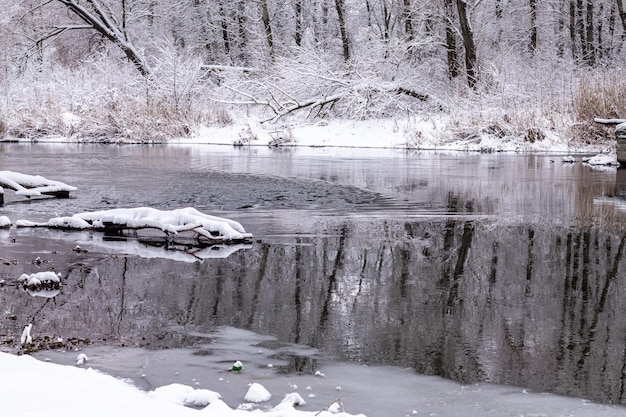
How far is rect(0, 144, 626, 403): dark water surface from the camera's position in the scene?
5.96 metres

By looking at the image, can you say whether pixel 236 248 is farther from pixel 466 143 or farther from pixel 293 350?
pixel 466 143

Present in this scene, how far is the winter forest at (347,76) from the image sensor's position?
31.9 metres

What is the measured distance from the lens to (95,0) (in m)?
43.7

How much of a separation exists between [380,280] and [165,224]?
3159 mm

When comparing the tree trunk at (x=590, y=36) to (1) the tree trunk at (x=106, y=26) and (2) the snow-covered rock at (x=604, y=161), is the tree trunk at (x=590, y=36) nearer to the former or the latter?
(2) the snow-covered rock at (x=604, y=161)

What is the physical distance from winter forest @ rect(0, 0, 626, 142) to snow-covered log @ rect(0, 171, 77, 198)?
19.1 metres

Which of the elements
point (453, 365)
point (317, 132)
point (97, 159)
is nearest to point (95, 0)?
point (317, 132)

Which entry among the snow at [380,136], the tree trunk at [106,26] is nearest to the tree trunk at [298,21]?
the tree trunk at [106,26]

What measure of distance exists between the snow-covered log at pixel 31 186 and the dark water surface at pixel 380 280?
0.25 m

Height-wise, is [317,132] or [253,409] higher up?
Answer: [317,132]

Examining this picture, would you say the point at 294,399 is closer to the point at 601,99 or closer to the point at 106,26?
the point at 601,99

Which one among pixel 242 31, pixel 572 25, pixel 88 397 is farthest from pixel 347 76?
pixel 88 397

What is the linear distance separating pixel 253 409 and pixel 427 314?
2525 mm

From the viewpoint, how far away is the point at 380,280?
27.0 feet
